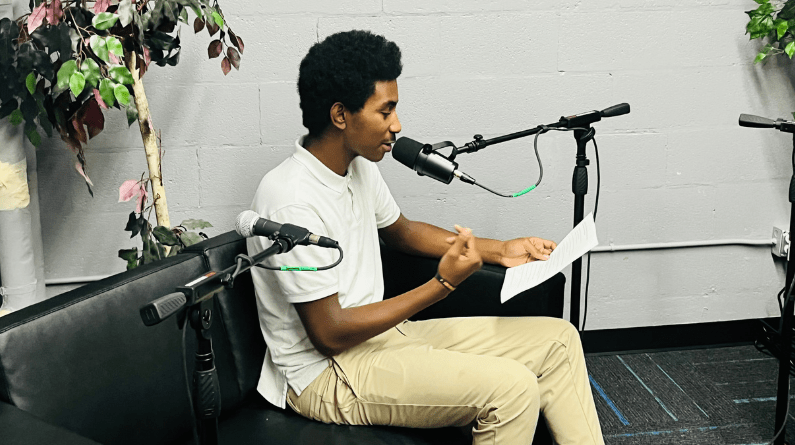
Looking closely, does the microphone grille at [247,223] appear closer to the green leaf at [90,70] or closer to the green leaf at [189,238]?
the green leaf at [90,70]

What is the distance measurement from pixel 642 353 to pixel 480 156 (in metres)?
0.97

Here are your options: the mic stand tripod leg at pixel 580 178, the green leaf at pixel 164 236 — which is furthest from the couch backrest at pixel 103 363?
the mic stand tripod leg at pixel 580 178

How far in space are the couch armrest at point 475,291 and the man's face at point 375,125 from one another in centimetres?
43

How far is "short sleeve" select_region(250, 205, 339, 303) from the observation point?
1539mm

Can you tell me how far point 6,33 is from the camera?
175cm

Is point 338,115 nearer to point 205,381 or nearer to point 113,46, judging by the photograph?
point 113,46

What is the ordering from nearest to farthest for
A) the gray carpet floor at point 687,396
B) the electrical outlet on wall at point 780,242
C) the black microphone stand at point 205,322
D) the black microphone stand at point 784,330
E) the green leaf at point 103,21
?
the black microphone stand at point 205,322
the green leaf at point 103,21
the black microphone stand at point 784,330
the gray carpet floor at point 687,396
the electrical outlet on wall at point 780,242

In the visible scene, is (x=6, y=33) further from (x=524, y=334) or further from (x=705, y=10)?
(x=705, y=10)

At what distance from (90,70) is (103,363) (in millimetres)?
666

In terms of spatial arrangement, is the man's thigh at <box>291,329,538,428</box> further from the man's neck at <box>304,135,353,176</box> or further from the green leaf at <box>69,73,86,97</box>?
the green leaf at <box>69,73,86,97</box>

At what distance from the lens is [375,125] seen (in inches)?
65.5

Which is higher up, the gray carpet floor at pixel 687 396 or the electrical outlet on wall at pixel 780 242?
the electrical outlet on wall at pixel 780 242

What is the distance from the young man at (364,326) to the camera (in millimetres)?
1558

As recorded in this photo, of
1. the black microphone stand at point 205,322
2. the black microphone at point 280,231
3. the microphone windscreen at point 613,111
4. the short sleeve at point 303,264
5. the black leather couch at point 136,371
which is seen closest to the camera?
the black microphone stand at point 205,322
